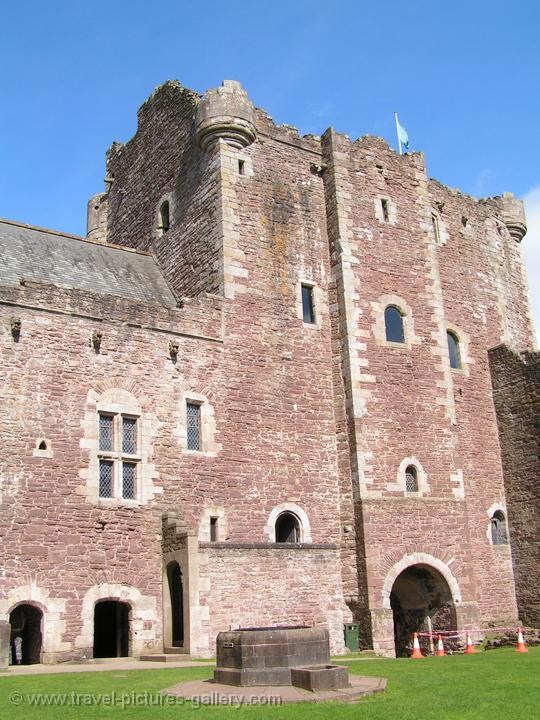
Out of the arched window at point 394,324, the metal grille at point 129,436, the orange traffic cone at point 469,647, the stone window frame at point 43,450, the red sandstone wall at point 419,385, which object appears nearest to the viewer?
the stone window frame at point 43,450

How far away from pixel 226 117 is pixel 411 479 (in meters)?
10.9

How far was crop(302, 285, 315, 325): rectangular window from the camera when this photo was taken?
Result: 22.9 meters

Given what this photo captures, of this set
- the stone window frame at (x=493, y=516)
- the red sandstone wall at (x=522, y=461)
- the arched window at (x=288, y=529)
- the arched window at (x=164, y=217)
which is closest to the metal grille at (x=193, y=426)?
the arched window at (x=288, y=529)

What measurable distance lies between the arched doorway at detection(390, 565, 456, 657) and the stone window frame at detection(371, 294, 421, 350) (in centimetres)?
601

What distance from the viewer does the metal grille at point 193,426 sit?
64.5 ft

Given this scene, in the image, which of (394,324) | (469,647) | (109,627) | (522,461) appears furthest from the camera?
(522,461)

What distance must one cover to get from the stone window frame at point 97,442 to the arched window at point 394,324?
24.9 ft

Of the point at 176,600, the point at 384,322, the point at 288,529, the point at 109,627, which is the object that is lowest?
the point at 109,627

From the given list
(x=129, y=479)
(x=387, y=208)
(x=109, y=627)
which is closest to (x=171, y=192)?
(x=387, y=208)

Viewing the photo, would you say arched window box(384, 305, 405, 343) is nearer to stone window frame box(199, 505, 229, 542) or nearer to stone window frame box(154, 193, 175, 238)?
stone window frame box(154, 193, 175, 238)

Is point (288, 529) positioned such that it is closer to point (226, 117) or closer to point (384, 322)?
point (384, 322)

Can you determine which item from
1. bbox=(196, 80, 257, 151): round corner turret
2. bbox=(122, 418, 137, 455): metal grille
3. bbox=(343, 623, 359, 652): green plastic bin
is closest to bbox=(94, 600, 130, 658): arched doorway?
bbox=(122, 418, 137, 455): metal grille

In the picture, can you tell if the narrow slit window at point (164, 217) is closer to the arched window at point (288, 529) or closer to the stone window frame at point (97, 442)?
the stone window frame at point (97, 442)

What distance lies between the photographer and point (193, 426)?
19.8 metres
